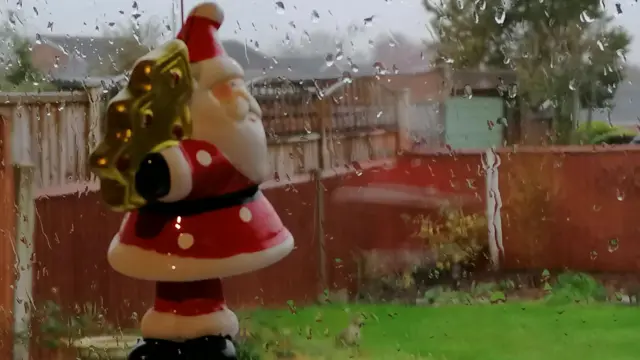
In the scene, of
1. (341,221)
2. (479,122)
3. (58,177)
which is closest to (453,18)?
(479,122)

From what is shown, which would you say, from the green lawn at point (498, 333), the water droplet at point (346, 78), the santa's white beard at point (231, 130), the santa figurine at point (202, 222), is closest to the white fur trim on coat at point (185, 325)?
the santa figurine at point (202, 222)

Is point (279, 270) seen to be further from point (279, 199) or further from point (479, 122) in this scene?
point (479, 122)

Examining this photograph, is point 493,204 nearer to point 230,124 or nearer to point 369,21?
point 369,21

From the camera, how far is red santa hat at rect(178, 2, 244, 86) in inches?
22.9

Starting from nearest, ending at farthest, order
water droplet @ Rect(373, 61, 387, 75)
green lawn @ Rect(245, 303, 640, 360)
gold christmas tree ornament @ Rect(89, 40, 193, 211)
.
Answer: gold christmas tree ornament @ Rect(89, 40, 193, 211), green lawn @ Rect(245, 303, 640, 360), water droplet @ Rect(373, 61, 387, 75)

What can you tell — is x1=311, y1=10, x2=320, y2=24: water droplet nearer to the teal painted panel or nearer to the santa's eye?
the teal painted panel

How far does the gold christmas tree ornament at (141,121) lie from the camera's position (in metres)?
0.54

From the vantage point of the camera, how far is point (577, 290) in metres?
0.77

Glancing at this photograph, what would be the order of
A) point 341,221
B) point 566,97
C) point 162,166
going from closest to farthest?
point 162,166, point 566,97, point 341,221

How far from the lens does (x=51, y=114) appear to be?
95 centimetres

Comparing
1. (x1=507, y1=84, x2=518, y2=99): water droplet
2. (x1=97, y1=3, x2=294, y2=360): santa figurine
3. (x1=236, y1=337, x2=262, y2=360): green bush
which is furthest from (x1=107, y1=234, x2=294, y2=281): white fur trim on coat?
(x1=507, y1=84, x2=518, y2=99): water droplet

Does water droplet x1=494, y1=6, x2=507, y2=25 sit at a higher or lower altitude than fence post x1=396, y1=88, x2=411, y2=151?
higher

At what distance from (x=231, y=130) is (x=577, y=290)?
1.31ft

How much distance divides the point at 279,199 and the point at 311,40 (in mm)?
179
